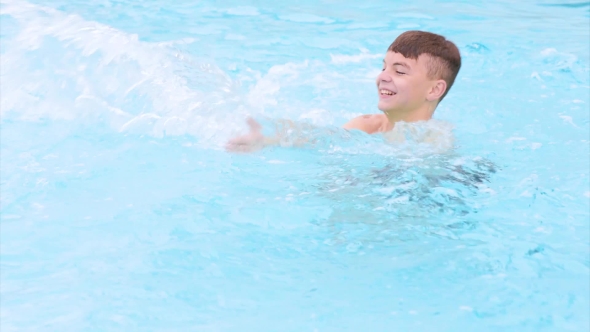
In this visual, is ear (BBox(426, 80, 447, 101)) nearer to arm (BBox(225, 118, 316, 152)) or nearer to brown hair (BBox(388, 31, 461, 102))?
brown hair (BBox(388, 31, 461, 102))

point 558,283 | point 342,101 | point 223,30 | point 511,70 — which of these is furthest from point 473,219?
point 223,30

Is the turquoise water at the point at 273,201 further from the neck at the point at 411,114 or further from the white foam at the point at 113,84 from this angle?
the neck at the point at 411,114

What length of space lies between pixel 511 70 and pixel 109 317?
4.36m

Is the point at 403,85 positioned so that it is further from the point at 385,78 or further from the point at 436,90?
the point at 436,90

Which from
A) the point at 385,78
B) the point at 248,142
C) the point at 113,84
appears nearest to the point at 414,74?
the point at 385,78

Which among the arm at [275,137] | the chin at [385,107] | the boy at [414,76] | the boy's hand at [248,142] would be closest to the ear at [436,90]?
the boy at [414,76]

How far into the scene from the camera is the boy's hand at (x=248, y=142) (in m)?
3.22

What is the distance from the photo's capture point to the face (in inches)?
140

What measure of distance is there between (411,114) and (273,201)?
0.85 meters

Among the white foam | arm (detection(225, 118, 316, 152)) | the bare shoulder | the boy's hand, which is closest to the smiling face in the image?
the bare shoulder

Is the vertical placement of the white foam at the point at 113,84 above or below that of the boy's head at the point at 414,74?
below

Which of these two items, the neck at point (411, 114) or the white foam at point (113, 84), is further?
the white foam at point (113, 84)

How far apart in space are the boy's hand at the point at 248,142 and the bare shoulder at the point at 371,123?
2.46 ft

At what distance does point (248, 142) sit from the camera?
10.6 feet
